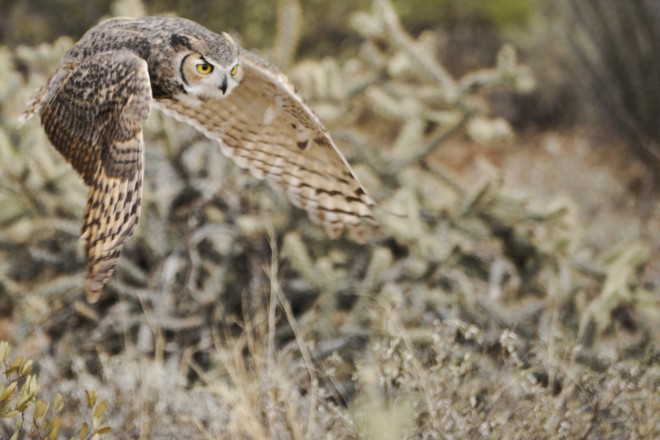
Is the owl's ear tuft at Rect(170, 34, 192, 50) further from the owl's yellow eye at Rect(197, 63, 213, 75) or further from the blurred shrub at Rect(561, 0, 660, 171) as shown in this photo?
the blurred shrub at Rect(561, 0, 660, 171)

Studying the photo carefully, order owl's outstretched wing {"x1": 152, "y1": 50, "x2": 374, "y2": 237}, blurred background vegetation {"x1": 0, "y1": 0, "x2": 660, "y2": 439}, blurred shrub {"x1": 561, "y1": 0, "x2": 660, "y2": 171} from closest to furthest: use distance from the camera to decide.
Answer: owl's outstretched wing {"x1": 152, "y1": 50, "x2": 374, "y2": 237} < blurred background vegetation {"x1": 0, "y1": 0, "x2": 660, "y2": 439} < blurred shrub {"x1": 561, "y1": 0, "x2": 660, "y2": 171}

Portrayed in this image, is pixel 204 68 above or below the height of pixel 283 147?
above

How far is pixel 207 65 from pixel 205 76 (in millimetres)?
33

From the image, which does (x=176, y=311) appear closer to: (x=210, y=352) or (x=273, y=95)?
(x=210, y=352)

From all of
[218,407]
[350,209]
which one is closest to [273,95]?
[350,209]

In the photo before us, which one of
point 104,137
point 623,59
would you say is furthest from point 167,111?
point 623,59

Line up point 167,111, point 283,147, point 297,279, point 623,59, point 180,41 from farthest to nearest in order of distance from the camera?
1. point 623,59
2. point 297,279
3. point 283,147
4. point 167,111
5. point 180,41

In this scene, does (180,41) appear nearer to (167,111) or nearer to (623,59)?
(167,111)

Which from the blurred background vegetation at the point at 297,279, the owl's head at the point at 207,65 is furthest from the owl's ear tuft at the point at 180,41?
the blurred background vegetation at the point at 297,279

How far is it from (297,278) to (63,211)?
1.29m

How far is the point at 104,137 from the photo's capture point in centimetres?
214

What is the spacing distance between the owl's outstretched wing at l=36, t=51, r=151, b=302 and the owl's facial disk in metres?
0.12

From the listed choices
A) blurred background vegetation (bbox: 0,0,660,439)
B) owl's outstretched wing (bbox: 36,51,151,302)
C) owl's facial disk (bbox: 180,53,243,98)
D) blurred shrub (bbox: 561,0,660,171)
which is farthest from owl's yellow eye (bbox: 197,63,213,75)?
blurred shrub (bbox: 561,0,660,171)

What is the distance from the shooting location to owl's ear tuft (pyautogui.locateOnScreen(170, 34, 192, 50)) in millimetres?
2066
